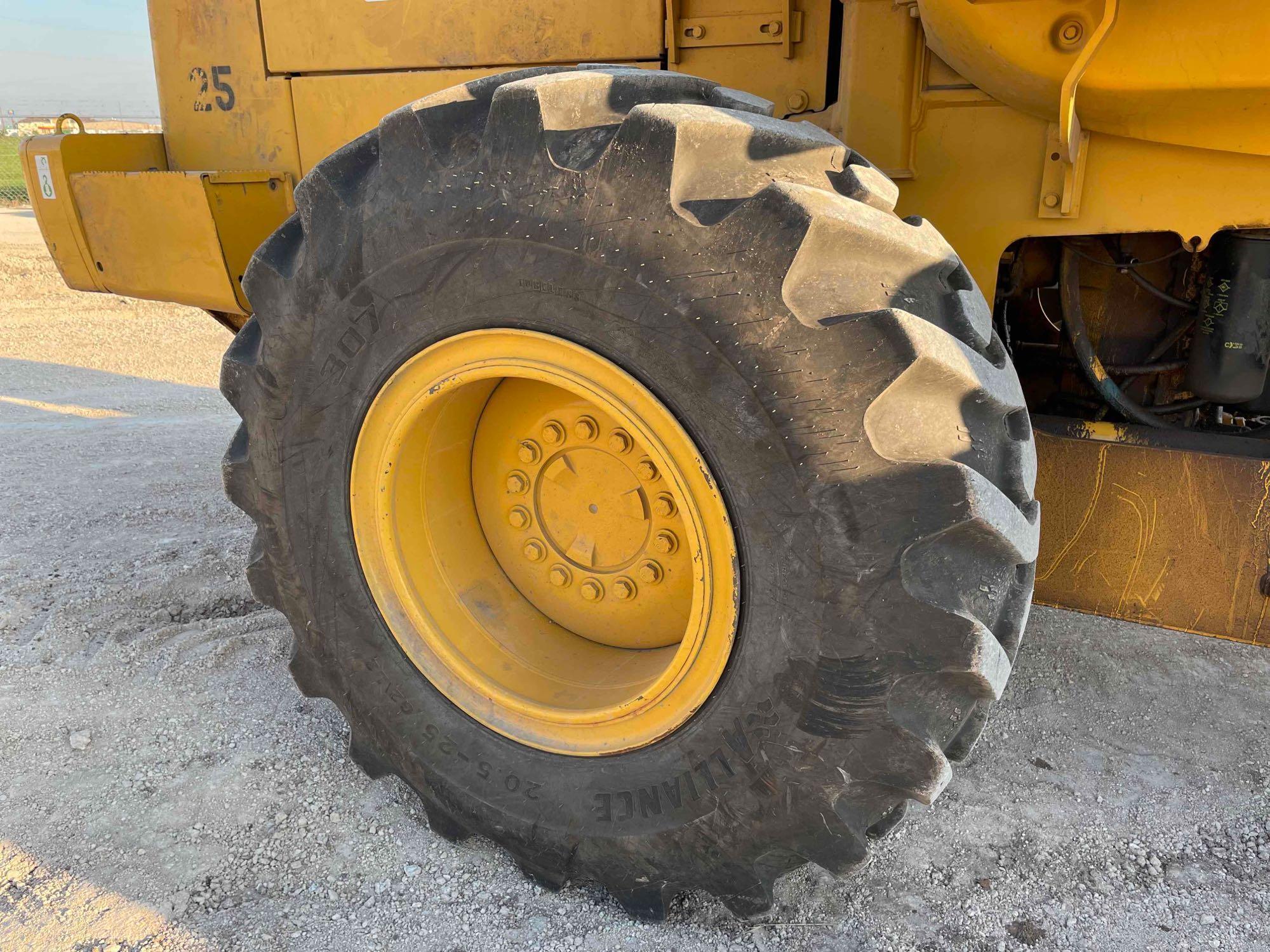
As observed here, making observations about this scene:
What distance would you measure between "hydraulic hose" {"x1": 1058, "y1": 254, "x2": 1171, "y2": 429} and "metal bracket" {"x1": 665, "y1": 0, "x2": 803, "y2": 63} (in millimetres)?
903

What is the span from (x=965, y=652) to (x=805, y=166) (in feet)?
2.87

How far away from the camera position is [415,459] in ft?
7.20

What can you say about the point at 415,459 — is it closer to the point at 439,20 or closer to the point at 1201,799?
the point at 439,20

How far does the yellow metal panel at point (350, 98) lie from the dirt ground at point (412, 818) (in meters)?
1.67

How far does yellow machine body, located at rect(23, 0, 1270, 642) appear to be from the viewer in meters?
1.79

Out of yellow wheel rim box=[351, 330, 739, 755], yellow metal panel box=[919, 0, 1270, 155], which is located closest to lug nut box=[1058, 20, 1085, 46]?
yellow metal panel box=[919, 0, 1270, 155]

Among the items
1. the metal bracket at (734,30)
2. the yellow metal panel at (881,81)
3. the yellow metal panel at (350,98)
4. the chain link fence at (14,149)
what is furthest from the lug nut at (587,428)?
the chain link fence at (14,149)

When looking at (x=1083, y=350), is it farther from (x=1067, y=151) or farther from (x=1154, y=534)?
(x=1067, y=151)

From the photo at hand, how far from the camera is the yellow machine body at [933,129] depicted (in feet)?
5.86

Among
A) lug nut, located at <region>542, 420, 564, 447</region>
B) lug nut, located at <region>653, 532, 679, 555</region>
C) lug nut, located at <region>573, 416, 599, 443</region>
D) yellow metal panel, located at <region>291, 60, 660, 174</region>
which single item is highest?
yellow metal panel, located at <region>291, 60, 660, 174</region>

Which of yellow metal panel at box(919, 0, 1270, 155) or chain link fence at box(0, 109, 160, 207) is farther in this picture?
chain link fence at box(0, 109, 160, 207)

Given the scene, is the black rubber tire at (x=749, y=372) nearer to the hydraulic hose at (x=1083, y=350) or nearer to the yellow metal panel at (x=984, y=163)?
the yellow metal panel at (x=984, y=163)

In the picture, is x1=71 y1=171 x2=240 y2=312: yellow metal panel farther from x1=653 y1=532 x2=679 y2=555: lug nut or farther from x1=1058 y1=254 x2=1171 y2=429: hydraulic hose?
x1=1058 y1=254 x2=1171 y2=429: hydraulic hose

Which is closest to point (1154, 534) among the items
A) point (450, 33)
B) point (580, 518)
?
point (580, 518)
